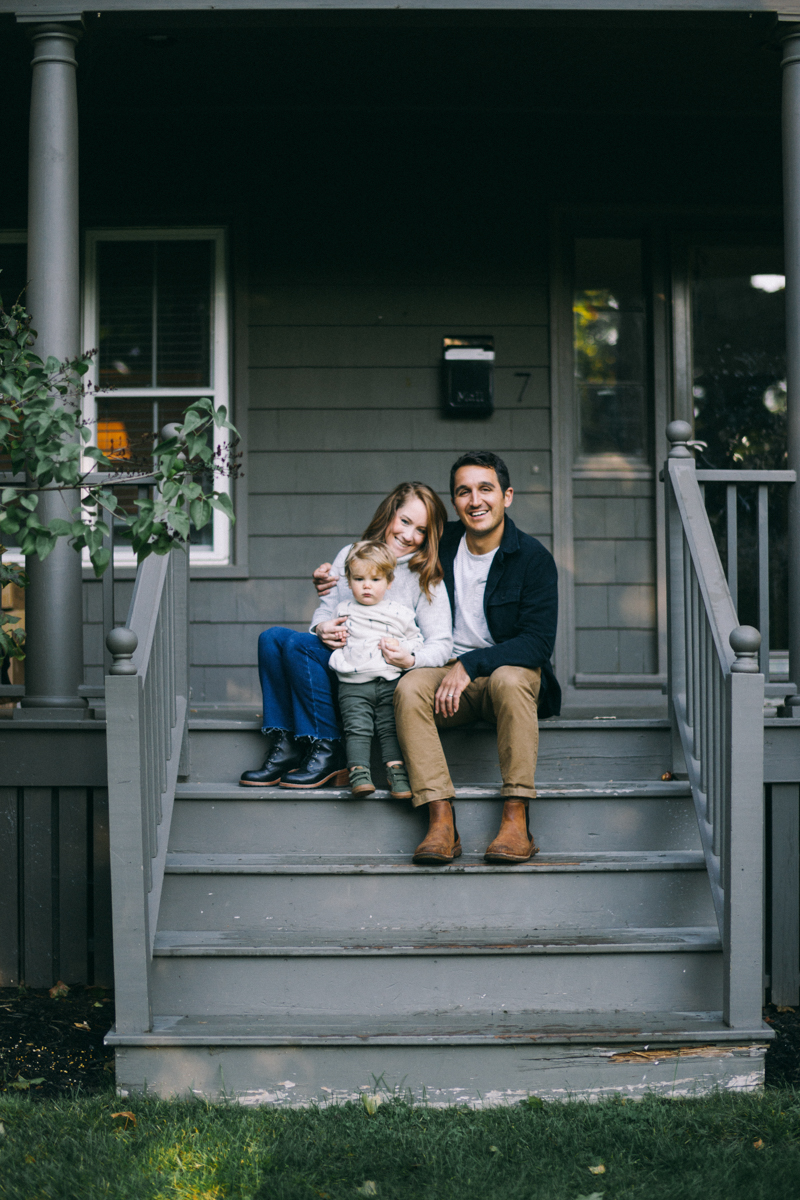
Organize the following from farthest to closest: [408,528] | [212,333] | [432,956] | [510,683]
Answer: [212,333] < [408,528] < [510,683] < [432,956]

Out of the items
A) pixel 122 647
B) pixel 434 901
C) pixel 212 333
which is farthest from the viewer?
pixel 212 333

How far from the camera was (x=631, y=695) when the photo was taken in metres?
5.32

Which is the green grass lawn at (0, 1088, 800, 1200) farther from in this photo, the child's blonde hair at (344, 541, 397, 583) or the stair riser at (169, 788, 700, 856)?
the child's blonde hair at (344, 541, 397, 583)

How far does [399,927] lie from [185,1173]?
1.01 m

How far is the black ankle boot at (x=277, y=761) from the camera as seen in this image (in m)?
3.68

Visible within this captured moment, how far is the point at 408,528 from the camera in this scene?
149 inches

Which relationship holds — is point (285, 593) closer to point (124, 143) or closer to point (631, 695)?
point (631, 695)

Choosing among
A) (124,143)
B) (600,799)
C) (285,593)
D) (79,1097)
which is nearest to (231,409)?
(285,593)

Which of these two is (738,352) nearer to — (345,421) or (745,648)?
(345,421)

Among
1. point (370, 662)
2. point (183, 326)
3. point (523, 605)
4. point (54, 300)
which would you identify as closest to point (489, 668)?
point (523, 605)

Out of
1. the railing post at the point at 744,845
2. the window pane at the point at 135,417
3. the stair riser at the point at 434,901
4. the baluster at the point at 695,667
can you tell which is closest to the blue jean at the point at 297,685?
the stair riser at the point at 434,901

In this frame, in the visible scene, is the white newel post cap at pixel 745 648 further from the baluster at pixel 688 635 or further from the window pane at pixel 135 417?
the window pane at pixel 135 417

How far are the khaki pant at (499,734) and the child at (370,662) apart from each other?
0.38 feet

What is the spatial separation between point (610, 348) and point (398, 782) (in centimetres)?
294
